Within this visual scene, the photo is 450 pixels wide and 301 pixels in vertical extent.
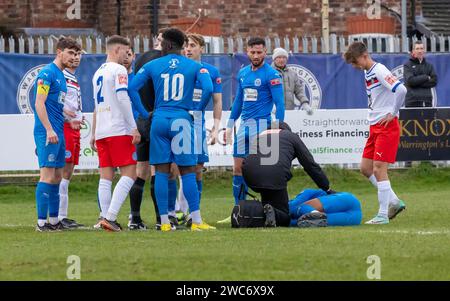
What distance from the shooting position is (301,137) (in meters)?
22.0

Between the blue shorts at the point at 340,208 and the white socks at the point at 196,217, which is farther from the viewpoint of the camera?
the blue shorts at the point at 340,208

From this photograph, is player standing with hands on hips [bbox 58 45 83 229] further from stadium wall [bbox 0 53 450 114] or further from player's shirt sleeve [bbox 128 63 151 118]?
stadium wall [bbox 0 53 450 114]

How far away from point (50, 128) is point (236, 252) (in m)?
3.56

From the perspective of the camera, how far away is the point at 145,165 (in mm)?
14273

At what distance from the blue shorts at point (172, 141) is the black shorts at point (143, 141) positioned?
540mm

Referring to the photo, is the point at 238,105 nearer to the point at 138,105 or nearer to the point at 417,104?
the point at 138,105

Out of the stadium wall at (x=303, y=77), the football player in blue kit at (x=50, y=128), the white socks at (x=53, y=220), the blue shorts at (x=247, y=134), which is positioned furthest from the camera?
the stadium wall at (x=303, y=77)

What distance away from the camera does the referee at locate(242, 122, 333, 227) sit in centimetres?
1388

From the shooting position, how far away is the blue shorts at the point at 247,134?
1570cm

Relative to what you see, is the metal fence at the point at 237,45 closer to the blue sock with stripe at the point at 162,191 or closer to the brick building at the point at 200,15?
the brick building at the point at 200,15

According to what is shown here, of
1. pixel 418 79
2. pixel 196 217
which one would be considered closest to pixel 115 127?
pixel 196 217

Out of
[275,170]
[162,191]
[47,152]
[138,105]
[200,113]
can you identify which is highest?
[138,105]

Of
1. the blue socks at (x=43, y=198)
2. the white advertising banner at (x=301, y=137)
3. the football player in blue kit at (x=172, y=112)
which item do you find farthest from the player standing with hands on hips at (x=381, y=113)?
the white advertising banner at (x=301, y=137)
